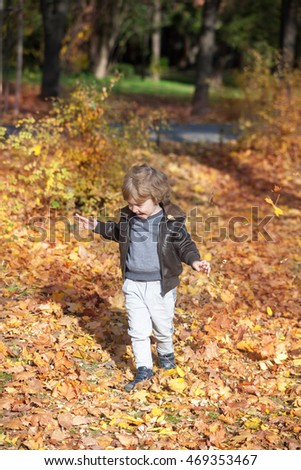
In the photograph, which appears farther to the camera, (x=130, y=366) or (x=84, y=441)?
(x=130, y=366)

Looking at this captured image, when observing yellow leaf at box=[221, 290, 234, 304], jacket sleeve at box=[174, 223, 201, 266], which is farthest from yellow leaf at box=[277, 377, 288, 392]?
yellow leaf at box=[221, 290, 234, 304]

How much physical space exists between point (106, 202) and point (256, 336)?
3.62m

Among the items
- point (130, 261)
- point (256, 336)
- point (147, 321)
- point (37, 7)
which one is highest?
point (37, 7)

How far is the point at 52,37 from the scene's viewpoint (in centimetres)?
1992

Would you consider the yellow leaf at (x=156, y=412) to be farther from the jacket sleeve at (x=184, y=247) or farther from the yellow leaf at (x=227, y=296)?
the yellow leaf at (x=227, y=296)

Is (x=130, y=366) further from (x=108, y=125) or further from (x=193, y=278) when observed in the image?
(x=108, y=125)

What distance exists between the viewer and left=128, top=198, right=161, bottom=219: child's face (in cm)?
514

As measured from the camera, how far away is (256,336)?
6.77 m

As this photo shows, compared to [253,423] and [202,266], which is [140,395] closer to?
[253,423]

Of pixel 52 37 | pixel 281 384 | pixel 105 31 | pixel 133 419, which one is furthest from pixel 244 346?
pixel 105 31

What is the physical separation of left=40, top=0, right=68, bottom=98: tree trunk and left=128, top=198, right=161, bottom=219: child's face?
51.6ft

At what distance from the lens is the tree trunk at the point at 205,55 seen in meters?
22.2

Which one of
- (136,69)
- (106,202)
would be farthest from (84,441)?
(136,69)

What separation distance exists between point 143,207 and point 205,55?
17969 millimetres
